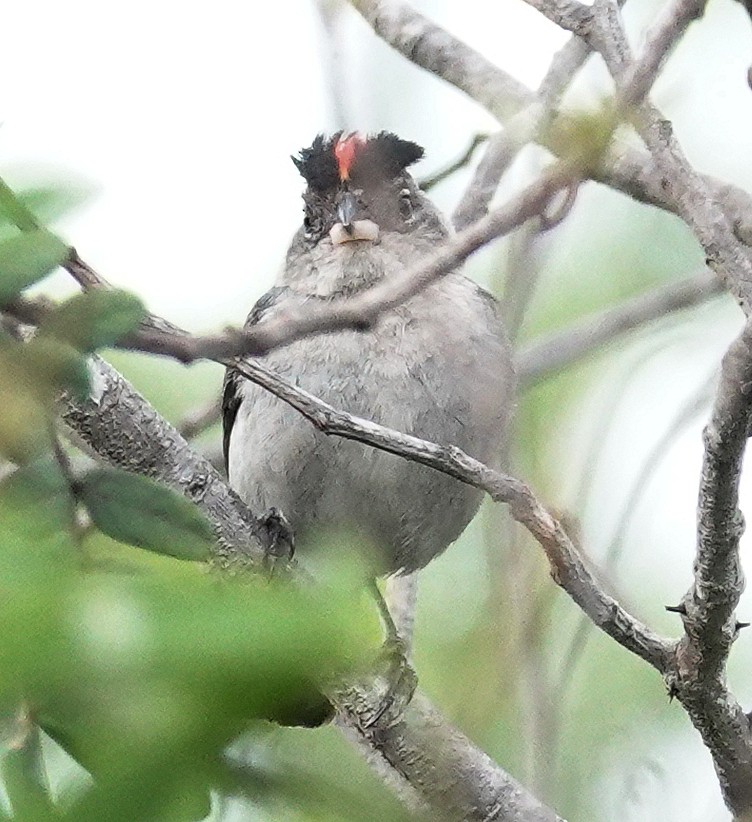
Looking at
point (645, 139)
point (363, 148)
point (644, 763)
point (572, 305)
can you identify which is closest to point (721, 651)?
point (644, 763)

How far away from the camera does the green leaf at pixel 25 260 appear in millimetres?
754

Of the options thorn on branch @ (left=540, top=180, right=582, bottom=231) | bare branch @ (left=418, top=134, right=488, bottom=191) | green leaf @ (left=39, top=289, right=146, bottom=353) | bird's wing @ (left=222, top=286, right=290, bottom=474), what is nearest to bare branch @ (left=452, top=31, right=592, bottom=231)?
bare branch @ (left=418, top=134, right=488, bottom=191)

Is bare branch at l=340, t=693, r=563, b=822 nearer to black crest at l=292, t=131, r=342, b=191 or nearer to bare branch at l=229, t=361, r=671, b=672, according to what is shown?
bare branch at l=229, t=361, r=671, b=672

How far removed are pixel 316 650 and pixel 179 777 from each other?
0.08 metres

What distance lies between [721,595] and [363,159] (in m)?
2.25

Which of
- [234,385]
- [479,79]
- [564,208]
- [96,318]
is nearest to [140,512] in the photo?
[96,318]

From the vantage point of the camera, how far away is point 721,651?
2.29 metres

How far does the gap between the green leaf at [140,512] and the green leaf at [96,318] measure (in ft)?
0.53

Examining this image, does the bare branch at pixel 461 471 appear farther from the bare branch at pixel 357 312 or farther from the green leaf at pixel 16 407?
the green leaf at pixel 16 407

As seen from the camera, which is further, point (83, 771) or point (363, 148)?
point (363, 148)

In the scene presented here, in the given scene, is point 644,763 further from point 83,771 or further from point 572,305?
point 83,771

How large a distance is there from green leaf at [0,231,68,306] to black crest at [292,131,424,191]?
3.22 meters

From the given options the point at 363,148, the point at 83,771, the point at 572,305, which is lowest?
the point at 83,771

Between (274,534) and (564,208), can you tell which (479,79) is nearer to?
(274,534)
